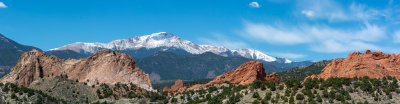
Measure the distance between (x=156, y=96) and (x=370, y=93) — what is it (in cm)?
6660

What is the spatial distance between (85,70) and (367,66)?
96394 mm

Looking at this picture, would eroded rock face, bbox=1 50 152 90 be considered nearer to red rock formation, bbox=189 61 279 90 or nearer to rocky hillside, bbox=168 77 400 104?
red rock formation, bbox=189 61 279 90

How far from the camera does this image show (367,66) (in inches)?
5221

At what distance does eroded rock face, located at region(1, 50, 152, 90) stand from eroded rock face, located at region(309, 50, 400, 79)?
2558 inches

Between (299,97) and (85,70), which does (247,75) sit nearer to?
(299,97)

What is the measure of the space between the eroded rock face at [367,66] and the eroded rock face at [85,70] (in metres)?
65.0

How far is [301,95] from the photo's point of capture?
305 ft

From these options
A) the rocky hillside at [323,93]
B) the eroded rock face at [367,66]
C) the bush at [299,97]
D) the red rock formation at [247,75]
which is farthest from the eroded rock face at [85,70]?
the bush at [299,97]

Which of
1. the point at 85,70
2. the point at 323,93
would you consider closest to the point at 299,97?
the point at 323,93

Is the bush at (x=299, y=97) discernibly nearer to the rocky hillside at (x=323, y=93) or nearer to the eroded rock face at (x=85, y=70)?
the rocky hillside at (x=323, y=93)

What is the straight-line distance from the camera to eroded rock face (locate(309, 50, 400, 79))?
5074 inches

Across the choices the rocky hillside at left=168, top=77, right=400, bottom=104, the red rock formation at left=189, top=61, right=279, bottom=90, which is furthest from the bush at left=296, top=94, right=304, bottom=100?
the red rock formation at left=189, top=61, right=279, bottom=90

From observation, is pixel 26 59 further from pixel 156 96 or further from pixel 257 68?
pixel 257 68

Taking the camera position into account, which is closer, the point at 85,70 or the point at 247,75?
the point at 247,75
